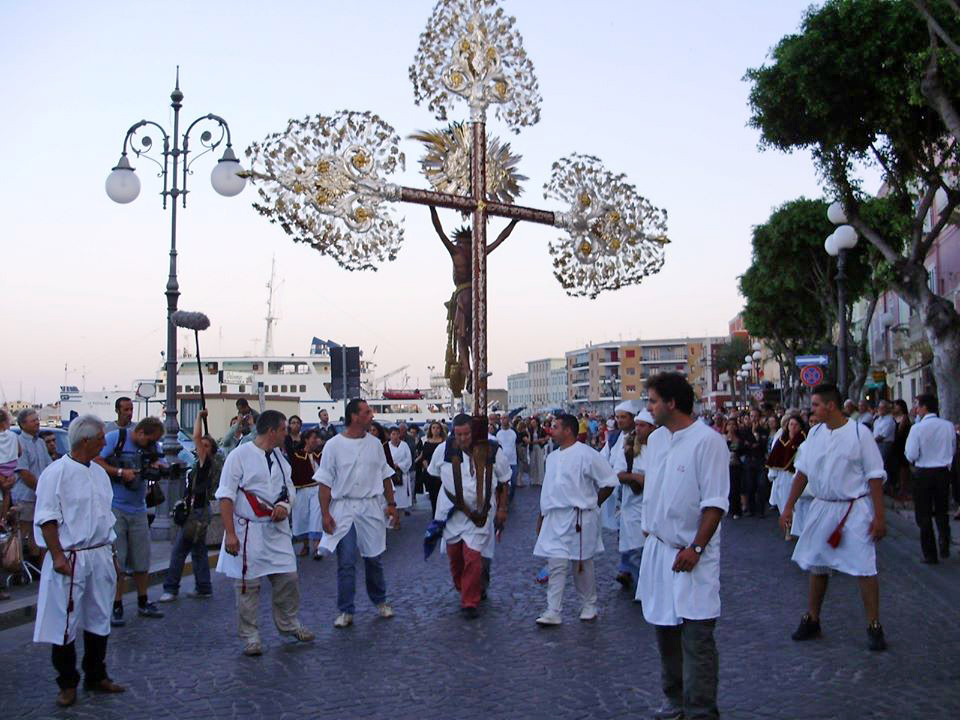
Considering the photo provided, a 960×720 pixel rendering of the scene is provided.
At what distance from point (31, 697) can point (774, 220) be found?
36969mm

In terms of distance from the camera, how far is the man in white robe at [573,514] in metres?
8.86

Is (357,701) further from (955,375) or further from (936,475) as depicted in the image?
(955,375)

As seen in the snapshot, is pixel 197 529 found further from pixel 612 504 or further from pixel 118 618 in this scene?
pixel 612 504

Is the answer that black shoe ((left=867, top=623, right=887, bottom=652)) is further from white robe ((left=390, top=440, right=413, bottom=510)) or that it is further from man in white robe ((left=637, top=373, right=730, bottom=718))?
white robe ((left=390, top=440, right=413, bottom=510))

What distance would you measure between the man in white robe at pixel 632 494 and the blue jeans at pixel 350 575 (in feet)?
7.49

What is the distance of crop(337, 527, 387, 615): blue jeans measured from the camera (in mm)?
8875

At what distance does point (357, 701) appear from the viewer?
6.39 meters

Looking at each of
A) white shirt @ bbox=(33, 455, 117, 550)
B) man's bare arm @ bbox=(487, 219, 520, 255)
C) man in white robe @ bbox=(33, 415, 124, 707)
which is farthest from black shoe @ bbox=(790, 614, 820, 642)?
white shirt @ bbox=(33, 455, 117, 550)

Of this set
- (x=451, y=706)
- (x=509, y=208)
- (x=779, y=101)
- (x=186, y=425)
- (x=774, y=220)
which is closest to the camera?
(x=451, y=706)

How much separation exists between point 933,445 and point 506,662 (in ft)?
20.2

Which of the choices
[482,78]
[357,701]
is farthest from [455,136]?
[357,701]

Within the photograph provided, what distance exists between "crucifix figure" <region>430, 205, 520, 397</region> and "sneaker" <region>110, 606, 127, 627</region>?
3.45m

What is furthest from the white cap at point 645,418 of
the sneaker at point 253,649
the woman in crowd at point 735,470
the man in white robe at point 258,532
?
the woman in crowd at point 735,470

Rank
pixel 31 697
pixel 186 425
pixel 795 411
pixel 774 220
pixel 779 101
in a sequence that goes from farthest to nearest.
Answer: pixel 774 220 < pixel 186 425 < pixel 779 101 < pixel 795 411 < pixel 31 697
